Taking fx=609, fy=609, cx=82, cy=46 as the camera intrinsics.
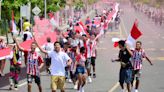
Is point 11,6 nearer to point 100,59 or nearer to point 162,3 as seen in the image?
point 100,59

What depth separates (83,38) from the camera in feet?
74.0

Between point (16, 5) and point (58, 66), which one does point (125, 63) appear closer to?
point (58, 66)

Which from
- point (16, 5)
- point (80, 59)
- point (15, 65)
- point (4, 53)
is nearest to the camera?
point (80, 59)

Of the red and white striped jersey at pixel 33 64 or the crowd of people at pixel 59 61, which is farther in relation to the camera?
the red and white striped jersey at pixel 33 64

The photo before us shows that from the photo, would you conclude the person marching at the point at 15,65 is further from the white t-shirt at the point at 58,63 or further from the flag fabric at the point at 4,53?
the white t-shirt at the point at 58,63

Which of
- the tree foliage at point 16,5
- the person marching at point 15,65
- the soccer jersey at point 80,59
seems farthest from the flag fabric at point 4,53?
the tree foliage at point 16,5

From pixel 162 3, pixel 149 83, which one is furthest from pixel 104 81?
pixel 162 3

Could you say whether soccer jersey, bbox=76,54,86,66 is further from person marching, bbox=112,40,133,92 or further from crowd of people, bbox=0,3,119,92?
person marching, bbox=112,40,133,92

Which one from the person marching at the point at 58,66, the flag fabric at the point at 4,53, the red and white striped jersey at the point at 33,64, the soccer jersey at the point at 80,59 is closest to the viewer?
the person marching at the point at 58,66

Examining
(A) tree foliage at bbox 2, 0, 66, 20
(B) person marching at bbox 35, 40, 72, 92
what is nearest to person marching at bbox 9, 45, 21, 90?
(B) person marching at bbox 35, 40, 72, 92

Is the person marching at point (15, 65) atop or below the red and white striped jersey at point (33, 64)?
below

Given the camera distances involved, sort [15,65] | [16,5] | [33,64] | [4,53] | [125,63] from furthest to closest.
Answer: [16,5] → [4,53] → [15,65] → [125,63] → [33,64]

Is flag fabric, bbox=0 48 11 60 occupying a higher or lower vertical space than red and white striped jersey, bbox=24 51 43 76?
lower

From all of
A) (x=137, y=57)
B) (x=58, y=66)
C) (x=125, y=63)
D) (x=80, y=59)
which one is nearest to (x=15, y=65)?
(x=80, y=59)
